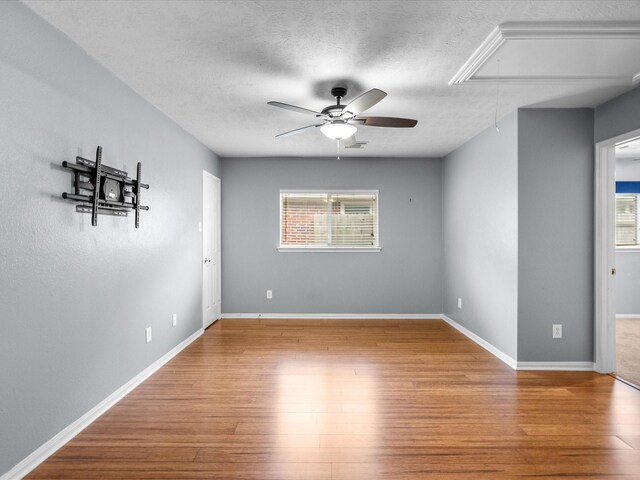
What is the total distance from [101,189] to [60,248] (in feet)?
1.83

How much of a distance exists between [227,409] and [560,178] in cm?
346

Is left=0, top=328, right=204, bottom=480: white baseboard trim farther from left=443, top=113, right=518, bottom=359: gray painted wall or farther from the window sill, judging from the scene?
left=443, top=113, right=518, bottom=359: gray painted wall

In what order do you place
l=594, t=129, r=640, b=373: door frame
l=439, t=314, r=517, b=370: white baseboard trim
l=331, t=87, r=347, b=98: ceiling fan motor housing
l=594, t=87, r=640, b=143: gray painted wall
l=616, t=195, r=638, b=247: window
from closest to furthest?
l=331, t=87, r=347, b=98: ceiling fan motor housing → l=594, t=87, r=640, b=143: gray painted wall → l=594, t=129, r=640, b=373: door frame → l=439, t=314, r=517, b=370: white baseboard trim → l=616, t=195, r=638, b=247: window

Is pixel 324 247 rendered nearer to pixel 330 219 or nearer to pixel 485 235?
A: pixel 330 219

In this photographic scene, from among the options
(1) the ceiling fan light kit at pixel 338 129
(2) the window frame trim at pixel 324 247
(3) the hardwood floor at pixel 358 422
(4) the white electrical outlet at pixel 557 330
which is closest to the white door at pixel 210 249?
(2) the window frame trim at pixel 324 247

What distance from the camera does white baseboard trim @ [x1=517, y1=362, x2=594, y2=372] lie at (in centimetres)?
357

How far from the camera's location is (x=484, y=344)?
4.30 m

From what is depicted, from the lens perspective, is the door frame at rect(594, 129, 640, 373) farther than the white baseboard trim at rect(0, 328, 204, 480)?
Yes

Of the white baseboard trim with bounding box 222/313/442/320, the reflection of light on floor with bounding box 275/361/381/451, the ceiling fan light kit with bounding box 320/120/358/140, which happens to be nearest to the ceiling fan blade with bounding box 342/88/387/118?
the ceiling fan light kit with bounding box 320/120/358/140

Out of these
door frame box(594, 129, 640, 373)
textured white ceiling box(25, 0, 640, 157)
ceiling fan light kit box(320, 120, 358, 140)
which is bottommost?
door frame box(594, 129, 640, 373)

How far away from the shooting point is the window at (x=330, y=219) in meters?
5.82

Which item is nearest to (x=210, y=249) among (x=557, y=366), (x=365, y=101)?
(x=365, y=101)

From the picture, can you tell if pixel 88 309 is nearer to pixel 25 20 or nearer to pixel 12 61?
pixel 12 61

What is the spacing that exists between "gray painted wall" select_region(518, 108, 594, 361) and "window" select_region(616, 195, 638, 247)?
3077mm
